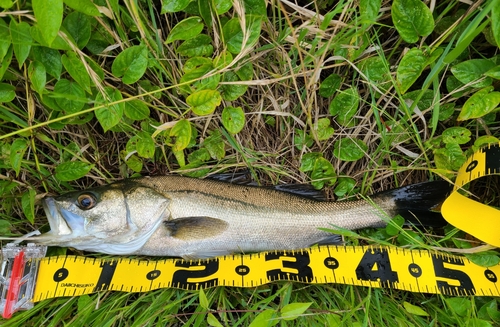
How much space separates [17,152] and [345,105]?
7.17ft

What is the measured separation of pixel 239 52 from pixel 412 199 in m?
1.59

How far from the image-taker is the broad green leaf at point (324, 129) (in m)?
2.41

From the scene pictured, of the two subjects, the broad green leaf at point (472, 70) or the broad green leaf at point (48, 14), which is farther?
the broad green leaf at point (472, 70)

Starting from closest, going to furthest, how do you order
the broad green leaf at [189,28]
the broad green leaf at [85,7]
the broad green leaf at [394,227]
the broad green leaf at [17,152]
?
the broad green leaf at [85,7] < the broad green leaf at [189,28] < the broad green leaf at [17,152] < the broad green leaf at [394,227]

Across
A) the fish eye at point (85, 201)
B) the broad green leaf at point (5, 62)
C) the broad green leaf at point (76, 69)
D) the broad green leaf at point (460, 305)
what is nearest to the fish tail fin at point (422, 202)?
the broad green leaf at point (460, 305)

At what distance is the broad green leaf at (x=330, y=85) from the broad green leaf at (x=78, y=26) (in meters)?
1.54

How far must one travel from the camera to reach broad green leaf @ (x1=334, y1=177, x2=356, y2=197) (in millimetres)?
2533

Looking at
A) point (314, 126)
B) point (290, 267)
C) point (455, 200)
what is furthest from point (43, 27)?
point (455, 200)

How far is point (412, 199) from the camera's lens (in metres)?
2.40

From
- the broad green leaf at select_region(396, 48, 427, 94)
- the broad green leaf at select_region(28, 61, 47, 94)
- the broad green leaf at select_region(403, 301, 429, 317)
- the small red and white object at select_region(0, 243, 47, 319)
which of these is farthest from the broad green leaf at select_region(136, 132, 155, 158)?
the broad green leaf at select_region(403, 301, 429, 317)

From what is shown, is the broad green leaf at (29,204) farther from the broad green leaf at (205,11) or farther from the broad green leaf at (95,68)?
the broad green leaf at (205,11)

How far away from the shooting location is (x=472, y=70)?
213 cm

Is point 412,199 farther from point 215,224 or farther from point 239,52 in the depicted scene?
point 239,52

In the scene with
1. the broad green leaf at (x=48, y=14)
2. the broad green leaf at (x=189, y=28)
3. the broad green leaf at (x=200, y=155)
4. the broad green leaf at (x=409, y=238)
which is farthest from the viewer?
the broad green leaf at (x=200, y=155)
